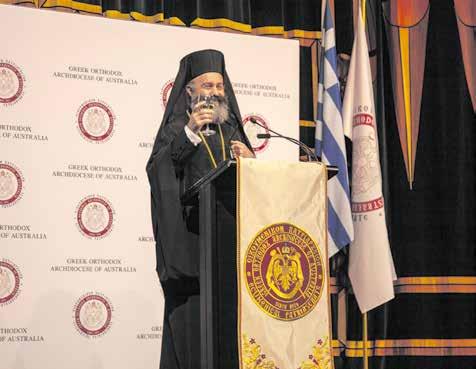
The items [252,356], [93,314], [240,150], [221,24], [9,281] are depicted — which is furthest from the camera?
[221,24]

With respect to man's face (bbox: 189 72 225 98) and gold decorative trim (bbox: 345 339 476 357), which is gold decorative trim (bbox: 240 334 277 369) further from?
gold decorative trim (bbox: 345 339 476 357)

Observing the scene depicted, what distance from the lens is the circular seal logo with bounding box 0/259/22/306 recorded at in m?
4.36

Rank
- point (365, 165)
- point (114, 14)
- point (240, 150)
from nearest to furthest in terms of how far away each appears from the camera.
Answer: point (240, 150) → point (114, 14) → point (365, 165)

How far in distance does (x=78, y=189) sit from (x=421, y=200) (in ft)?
8.99

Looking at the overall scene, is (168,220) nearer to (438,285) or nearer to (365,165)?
(365,165)

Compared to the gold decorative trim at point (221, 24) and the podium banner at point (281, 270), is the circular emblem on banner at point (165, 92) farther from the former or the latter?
the podium banner at point (281, 270)

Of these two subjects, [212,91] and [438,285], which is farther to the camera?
[438,285]

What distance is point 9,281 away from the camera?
4.38 metres

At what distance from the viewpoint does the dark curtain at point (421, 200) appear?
5.95 m

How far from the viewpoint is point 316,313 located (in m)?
3.12

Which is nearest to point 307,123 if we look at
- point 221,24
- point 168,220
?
point 221,24

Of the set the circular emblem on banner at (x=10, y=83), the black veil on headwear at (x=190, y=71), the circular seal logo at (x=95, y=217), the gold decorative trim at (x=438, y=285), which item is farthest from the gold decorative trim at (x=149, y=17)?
the gold decorative trim at (x=438, y=285)

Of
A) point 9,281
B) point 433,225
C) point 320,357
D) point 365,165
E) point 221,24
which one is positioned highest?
point 221,24

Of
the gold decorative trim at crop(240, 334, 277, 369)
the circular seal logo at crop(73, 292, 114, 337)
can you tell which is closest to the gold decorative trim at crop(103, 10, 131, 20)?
the circular seal logo at crop(73, 292, 114, 337)
